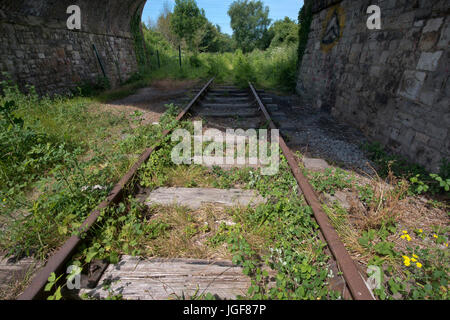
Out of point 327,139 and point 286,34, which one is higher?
point 286,34

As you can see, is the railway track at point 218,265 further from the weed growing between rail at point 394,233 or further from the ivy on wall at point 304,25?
the ivy on wall at point 304,25

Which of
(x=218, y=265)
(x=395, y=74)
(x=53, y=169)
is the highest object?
(x=395, y=74)

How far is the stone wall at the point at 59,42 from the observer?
19.7 feet

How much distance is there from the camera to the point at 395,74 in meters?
3.59

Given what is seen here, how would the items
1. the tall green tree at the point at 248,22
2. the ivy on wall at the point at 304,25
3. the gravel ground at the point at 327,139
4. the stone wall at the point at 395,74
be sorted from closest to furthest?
the stone wall at the point at 395,74 < the gravel ground at the point at 327,139 < the ivy on wall at the point at 304,25 < the tall green tree at the point at 248,22

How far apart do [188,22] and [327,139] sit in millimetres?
28502

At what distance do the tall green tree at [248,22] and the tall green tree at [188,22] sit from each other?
834 inches

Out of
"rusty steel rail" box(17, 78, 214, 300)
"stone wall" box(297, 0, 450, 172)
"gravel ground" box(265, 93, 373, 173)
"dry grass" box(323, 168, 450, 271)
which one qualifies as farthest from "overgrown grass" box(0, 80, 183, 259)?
"stone wall" box(297, 0, 450, 172)

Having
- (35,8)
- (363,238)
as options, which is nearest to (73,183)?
(363,238)

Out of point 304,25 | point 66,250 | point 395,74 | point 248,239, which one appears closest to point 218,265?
point 248,239

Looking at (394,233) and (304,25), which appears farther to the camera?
(304,25)

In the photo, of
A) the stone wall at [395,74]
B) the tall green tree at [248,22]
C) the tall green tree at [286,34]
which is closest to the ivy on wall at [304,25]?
the stone wall at [395,74]

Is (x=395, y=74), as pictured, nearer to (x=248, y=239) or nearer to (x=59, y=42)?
(x=248, y=239)

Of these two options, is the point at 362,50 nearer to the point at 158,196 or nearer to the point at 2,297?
the point at 158,196
